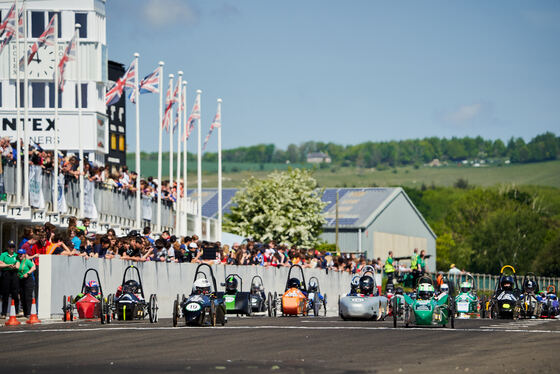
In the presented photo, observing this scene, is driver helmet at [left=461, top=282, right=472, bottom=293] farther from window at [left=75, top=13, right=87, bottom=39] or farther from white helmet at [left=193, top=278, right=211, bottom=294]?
window at [left=75, top=13, right=87, bottom=39]

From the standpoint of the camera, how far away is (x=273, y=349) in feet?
68.0

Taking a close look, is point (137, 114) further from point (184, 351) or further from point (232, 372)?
point (232, 372)

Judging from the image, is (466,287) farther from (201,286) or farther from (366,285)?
(201,286)

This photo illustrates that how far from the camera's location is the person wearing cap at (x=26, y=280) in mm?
A: 30297

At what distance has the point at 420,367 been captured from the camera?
57.3 ft

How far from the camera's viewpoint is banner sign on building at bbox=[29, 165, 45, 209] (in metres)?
39.6

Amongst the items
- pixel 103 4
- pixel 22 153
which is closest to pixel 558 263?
pixel 103 4

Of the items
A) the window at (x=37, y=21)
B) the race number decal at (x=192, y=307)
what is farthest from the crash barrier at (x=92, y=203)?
the window at (x=37, y=21)

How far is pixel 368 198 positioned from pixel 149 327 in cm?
10630

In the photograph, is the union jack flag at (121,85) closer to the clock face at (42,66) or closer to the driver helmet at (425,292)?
the clock face at (42,66)

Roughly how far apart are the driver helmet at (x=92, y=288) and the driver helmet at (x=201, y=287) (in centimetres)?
369

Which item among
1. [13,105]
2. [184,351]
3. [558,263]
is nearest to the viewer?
[184,351]

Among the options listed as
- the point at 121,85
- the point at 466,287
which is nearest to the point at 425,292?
the point at 466,287

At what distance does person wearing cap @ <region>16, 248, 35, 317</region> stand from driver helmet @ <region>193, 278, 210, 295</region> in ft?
15.0
